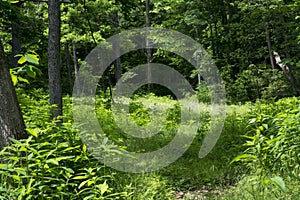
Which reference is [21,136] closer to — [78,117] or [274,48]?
[78,117]

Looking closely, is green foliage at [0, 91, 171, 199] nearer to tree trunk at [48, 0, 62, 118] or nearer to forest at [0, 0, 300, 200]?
forest at [0, 0, 300, 200]

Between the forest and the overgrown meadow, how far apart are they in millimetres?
17

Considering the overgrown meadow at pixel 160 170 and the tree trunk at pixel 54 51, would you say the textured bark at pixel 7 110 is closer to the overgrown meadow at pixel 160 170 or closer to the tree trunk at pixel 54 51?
the overgrown meadow at pixel 160 170

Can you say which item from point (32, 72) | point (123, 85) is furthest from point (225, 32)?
point (32, 72)

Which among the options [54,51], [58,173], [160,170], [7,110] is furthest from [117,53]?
[58,173]

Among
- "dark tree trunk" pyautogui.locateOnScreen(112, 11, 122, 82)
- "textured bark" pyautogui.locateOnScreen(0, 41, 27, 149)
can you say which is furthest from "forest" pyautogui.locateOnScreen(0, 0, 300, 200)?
"dark tree trunk" pyautogui.locateOnScreen(112, 11, 122, 82)

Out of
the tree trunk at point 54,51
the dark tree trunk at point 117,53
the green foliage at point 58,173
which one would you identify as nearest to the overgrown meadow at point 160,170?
the green foliage at point 58,173

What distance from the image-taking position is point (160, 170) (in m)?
5.20

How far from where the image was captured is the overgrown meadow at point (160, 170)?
2.71m

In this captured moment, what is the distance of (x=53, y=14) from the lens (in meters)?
6.12

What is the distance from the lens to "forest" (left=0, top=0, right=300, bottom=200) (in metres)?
3.03

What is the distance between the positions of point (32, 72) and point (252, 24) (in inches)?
488

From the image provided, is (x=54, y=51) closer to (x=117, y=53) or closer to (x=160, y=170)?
(x=160, y=170)

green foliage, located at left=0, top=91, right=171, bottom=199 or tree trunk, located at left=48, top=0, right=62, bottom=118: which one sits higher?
tree trunk, located at left=48, top=0, right=62, bottom=118
